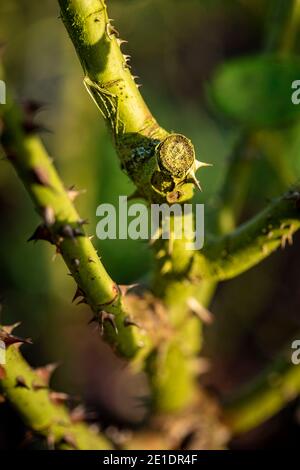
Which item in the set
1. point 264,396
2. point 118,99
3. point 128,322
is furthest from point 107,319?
point 264,396

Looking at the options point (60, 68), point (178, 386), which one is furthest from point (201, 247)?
point (60, 68)

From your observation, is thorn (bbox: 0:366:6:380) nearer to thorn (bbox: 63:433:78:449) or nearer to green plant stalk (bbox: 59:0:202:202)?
thorn (bbox: 63:433:78:449)

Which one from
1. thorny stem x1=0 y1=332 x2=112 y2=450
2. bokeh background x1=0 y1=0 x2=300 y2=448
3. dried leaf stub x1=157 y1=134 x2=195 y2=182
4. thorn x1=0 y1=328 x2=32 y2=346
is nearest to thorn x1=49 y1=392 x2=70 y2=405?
thorny stem x1=0 y1=332 x2=112 y2=450

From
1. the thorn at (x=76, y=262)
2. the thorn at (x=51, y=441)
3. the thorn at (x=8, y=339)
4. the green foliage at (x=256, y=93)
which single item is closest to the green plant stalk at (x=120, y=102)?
the thorn at (x=76, y=262)

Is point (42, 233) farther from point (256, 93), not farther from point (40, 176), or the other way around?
point (256, 93)

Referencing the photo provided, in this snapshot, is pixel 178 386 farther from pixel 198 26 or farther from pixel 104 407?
pixel 198 26
